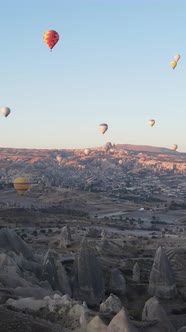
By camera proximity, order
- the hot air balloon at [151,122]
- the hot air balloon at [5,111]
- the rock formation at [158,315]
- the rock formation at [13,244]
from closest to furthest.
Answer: the rock formation at [158,315] → the rock formation at [13,244] → the hot air balloon at [5,111] → the hot air balloon at [151,122]

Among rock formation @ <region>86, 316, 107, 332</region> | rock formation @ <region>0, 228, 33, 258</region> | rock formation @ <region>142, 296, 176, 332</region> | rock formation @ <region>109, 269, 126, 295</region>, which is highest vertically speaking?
rock formation @ <region>0, 228, 33, 258</region>

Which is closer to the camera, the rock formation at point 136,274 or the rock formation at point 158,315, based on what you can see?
the rock formation at point 158,315

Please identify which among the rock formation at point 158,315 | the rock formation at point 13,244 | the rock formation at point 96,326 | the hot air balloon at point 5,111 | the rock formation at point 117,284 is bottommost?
the rock formation at point 117,284

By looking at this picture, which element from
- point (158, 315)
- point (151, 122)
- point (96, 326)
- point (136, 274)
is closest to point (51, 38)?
point (136, 274)

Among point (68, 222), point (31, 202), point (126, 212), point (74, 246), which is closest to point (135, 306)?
point (74, 246)

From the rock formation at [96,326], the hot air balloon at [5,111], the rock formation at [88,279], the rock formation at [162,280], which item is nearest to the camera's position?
the rock formation at [96,326]

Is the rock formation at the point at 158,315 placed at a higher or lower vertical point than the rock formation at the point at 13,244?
lower

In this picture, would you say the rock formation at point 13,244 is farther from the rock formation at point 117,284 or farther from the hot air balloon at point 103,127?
the hot air balloon at point 103,127

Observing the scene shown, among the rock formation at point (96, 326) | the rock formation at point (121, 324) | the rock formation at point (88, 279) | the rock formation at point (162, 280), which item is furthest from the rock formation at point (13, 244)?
the rock formation at point (121, 324)

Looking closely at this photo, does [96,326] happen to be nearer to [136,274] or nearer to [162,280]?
[162,280]

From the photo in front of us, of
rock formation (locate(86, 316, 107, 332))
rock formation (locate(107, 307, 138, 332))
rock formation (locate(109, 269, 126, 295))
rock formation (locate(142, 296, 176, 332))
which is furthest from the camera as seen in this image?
rock formation (locate(109, 269, 126, 295))

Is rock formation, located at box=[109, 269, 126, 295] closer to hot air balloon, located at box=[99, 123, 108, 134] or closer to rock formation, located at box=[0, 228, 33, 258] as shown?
rock formation, located at box=[0, 228, 33, 258]

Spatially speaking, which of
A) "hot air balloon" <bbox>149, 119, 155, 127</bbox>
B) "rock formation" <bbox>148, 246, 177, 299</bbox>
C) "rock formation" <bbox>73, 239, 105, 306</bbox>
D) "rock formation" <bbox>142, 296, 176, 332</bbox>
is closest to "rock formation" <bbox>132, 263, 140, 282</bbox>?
"rock formation" <bbox>148, 246, 177, 299</bbox>

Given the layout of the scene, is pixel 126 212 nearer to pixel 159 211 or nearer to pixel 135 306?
pixel 159 211
